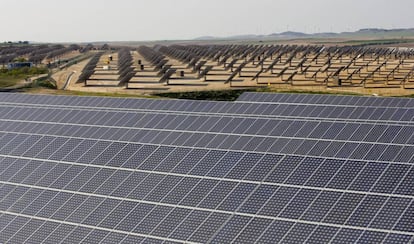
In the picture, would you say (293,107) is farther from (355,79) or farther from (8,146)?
(355,79)

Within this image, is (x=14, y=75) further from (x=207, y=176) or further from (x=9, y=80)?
(x=207, y=176)

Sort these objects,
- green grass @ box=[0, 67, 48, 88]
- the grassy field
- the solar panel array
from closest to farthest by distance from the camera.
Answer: the solar panel array
the grassy field
green grass @ box=[0, 67, 48, 88]

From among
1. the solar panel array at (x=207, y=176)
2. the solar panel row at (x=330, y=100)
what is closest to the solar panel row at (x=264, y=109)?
the solar panel array at (x=207, y=176)

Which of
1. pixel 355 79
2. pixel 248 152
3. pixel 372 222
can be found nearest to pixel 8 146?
pixel 248 152

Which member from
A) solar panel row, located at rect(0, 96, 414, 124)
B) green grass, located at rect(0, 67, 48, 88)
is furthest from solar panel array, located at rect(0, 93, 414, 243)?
green grass, located at rect(0, 67, 48, 88)

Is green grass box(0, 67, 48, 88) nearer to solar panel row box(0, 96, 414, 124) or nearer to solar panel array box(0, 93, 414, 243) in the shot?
solar panel row box(0, 96, 414, 124)

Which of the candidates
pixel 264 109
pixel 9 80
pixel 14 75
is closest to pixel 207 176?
pixel 264 109

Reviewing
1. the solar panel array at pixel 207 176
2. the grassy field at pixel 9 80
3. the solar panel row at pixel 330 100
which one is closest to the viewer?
the solar panel array at pixel 207 176

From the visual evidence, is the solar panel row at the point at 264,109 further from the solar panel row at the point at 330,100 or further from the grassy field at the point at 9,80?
the grassy field at the point at 9,80
